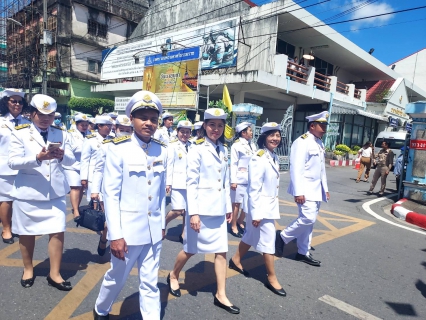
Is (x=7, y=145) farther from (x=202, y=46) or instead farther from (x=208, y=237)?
(x=202, y=46)

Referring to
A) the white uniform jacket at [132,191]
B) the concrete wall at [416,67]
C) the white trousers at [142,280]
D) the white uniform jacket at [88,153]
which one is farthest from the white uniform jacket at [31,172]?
the concrete wall at [416,67]

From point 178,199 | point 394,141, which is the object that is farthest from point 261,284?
point 394,141

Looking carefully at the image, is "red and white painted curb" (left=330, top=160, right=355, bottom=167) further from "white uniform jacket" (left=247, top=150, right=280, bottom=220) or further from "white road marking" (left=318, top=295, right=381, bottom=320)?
"white road marking" (left=318, top=295, right=381, bottom=320)

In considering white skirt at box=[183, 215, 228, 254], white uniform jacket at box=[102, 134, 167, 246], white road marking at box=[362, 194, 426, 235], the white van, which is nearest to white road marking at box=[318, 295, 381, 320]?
white skirt at box=[183, 215, 228, 254]

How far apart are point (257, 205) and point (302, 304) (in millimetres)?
1045

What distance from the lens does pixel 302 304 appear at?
314 centimetres

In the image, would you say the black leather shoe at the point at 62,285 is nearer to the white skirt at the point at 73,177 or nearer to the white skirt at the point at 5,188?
the white skirt at the point at 5,188

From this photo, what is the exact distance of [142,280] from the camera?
238 centimetres

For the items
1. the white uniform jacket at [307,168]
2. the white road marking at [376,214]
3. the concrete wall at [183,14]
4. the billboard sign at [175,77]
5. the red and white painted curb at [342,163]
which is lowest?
the white road marking at [376,214]

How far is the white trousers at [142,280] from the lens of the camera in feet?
7.70

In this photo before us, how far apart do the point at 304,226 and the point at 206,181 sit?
1627mm

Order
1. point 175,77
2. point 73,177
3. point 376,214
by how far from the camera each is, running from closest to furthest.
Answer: point 73,177
point 376,214
point 175,77

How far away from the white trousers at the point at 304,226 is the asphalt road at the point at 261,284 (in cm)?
26

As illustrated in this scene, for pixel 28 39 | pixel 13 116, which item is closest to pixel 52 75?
pixel 28 39
